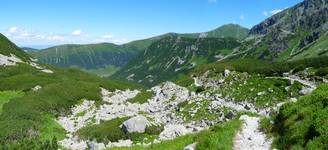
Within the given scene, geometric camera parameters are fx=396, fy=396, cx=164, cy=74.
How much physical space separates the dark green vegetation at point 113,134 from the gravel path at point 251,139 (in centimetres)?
3858

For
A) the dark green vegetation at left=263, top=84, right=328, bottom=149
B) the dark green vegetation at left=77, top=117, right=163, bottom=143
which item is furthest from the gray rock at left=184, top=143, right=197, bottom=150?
the dark green vegetation at left=77, top=117, right=163, bottom=143

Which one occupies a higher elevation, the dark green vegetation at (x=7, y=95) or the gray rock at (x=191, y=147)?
the gray rock at (x=191, y=147)

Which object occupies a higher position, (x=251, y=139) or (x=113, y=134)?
(x=251, y=139)

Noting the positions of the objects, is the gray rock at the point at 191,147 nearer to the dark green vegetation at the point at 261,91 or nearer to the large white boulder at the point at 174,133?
the large white boulder at the point at 174,133

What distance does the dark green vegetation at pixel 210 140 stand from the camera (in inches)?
758

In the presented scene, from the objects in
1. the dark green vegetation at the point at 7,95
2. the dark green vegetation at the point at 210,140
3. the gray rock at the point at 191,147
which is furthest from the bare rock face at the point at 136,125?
the dark green vegetation at the point at 7,95

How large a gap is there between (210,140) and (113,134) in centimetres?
5070

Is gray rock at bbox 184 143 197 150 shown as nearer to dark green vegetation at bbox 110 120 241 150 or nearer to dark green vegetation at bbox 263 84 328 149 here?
dark green vegetation at bbox 110 120 241 150

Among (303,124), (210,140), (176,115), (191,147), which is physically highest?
(303,124)

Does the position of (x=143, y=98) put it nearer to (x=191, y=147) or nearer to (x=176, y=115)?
(x=176, y=115)

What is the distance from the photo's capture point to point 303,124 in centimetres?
1892

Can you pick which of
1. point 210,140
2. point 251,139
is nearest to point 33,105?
point 251,139

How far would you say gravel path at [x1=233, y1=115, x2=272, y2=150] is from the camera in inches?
794

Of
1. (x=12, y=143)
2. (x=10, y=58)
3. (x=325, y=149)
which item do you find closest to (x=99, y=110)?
(x=12, y=143)
